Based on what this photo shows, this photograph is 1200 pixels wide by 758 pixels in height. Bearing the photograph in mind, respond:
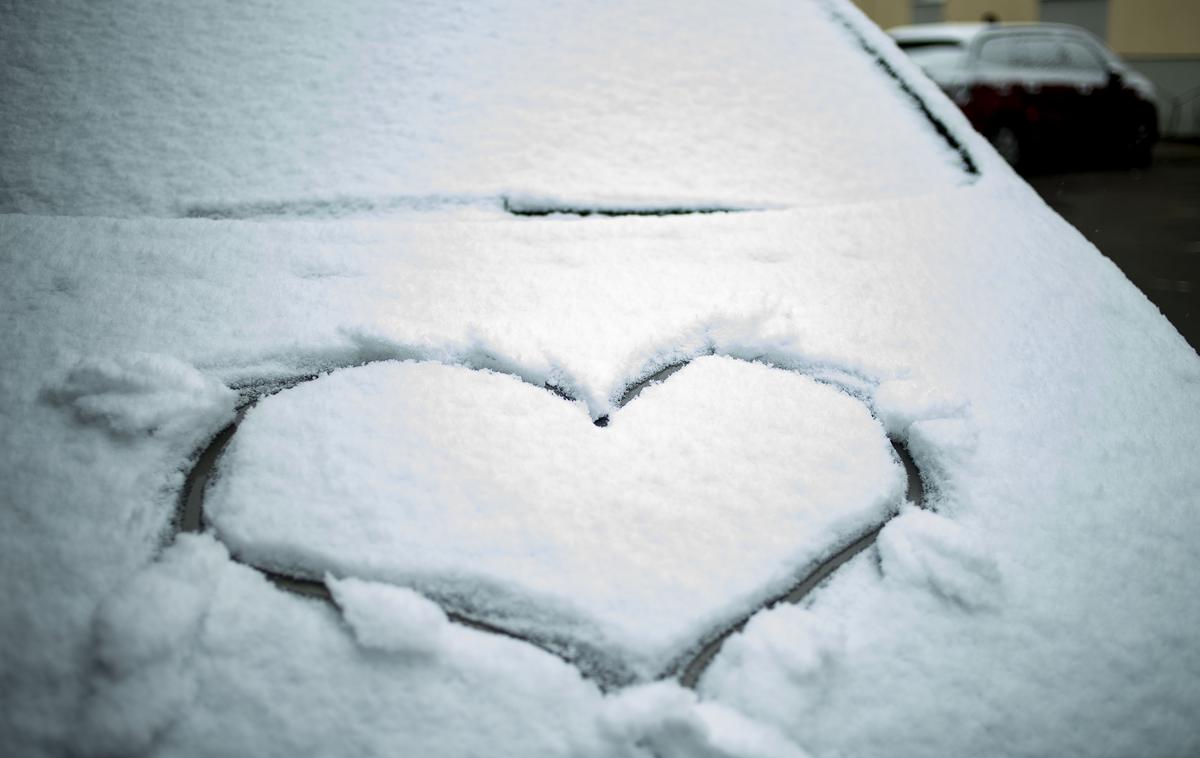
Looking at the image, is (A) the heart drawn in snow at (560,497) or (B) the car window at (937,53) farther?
(B) the car window at (937,53)

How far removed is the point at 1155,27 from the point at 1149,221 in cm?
999

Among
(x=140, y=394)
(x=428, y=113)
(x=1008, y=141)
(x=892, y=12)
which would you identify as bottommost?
(x=1008, y=141)

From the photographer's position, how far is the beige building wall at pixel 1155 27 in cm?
1292

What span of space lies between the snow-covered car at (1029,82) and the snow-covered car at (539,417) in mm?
5885

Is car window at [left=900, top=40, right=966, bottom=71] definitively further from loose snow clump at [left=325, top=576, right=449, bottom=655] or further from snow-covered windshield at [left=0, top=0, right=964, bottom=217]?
loose snow clump at [left=325, top=576, right=449, bottom=655]

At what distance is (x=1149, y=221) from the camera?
551 cm

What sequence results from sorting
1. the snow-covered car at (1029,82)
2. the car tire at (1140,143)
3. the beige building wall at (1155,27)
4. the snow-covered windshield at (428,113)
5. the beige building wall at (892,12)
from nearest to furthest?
the snow-covered windshield at (428,113), the snow-covered car at (1029,82), the car tire at (1140,143), the beige building wall at (1155,27), the beige building wall at (892,12)

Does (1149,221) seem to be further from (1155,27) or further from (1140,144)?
(1155,27)

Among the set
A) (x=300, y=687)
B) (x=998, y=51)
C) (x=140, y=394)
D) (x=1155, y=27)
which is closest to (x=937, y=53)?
(x=998, y=51)

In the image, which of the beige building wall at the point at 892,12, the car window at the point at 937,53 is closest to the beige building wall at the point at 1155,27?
the beige building wall at the point at 892,12

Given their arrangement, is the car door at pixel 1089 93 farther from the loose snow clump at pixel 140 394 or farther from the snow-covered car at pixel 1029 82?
the loose snow clump at pixel 140 394

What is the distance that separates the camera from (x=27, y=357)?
0.81 m

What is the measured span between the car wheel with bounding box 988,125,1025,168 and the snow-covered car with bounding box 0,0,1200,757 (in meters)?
6.06

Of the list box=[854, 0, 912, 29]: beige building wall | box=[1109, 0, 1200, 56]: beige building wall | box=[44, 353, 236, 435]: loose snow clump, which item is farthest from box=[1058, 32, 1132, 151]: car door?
box=[44, 353, 236, 435]: loose snow clump
